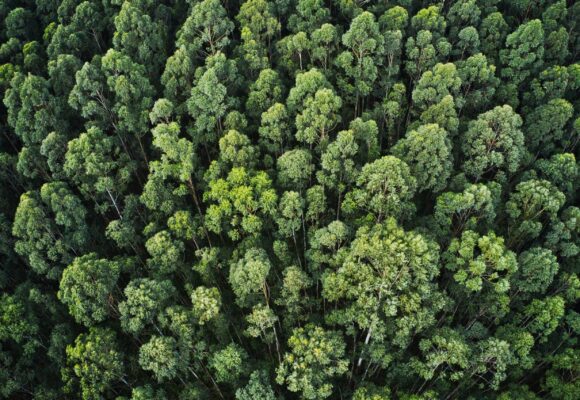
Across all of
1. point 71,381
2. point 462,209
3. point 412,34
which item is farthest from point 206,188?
point 412,34

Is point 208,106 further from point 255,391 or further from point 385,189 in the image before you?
point 255,391

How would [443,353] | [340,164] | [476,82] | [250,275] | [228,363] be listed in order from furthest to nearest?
[476,82] → [340,164] → [250,275] → [228,363] → [443,353]

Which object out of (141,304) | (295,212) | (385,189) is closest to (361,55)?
(385,189)

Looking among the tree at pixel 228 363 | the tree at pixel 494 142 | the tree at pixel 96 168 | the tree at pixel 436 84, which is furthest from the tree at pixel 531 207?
the tree at pixel 96 168

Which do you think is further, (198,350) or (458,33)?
(458,33)

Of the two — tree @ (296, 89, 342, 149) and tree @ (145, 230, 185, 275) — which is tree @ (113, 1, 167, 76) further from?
tree @ (145, 230, 185, 275)

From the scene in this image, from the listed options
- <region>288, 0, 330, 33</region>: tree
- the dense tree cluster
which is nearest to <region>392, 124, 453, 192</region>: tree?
the dense tree cluster

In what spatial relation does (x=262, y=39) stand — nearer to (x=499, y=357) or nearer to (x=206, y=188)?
(x=206, y=188)
